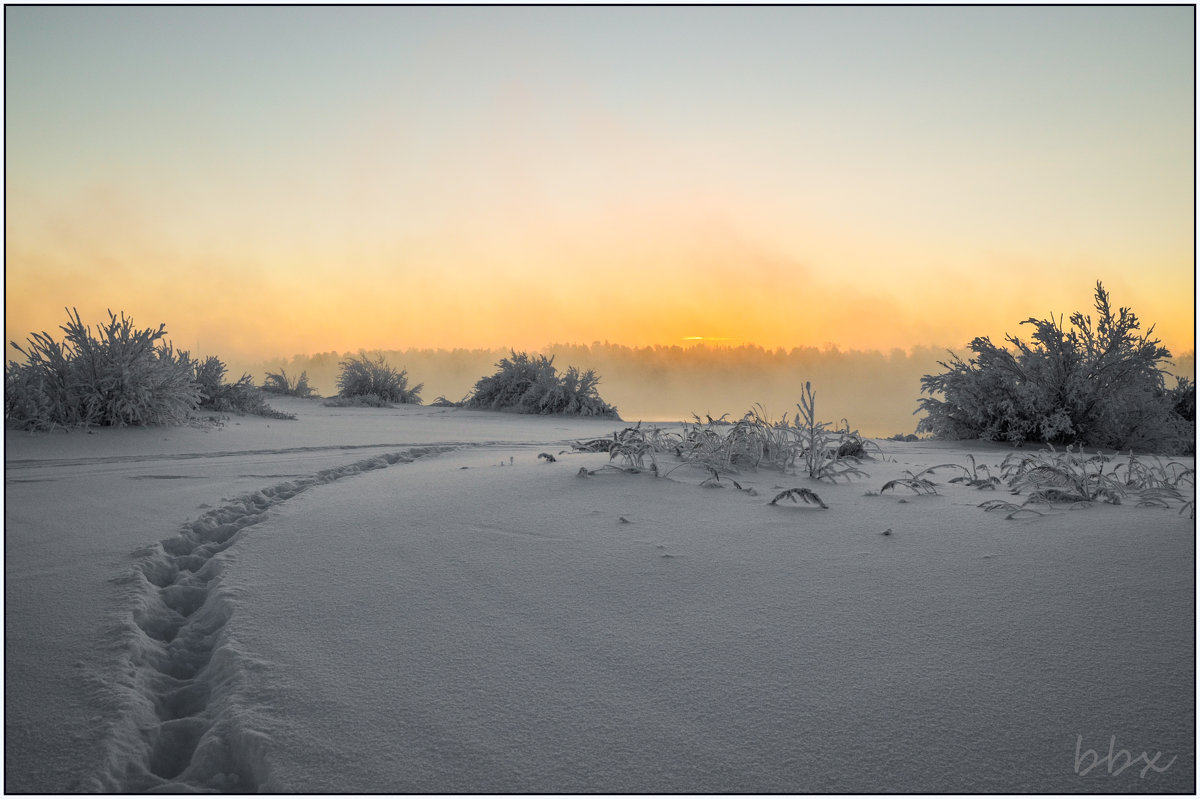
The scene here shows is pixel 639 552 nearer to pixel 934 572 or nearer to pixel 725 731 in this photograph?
pixel 934 572

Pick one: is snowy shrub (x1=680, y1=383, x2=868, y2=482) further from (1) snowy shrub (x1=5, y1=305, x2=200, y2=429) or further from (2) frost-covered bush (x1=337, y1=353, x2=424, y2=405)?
Answer: (2) frost-covered bush (x1=337, y1=353, x2=424, y2=405)

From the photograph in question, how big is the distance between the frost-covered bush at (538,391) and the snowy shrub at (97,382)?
520 centimetres

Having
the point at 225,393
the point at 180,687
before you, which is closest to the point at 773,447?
the point at 180,687

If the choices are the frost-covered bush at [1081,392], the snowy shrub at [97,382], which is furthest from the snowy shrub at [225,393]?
the frost-covered bush at [1081,392]

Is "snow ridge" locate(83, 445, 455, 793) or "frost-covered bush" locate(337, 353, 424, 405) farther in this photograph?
"frost-covered bush" locate(337, 353, 424, 405)

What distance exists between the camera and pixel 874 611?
172cm

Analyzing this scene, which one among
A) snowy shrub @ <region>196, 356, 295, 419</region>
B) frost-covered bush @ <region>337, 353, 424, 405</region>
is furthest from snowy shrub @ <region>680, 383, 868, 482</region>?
frost-covered bush @ <region>337, 353, 424, 405</region>

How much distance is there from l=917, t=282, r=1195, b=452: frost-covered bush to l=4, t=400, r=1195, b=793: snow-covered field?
422cm

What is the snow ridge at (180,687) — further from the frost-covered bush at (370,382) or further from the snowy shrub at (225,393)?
the frost-covered bush at (370,382)

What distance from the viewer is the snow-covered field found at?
3.80ft

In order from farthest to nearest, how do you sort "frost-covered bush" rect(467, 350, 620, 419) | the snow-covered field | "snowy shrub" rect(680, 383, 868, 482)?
"frost-covered bush" rect(467, 350, 620, 419), "snowy shrub" rect(680, 383, 868, 482), the snow-covered field

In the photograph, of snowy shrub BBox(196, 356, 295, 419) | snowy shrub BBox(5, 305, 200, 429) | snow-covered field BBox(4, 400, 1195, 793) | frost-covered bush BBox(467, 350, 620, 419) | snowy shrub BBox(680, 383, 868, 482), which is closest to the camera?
snow-covered field BBox(4, 400, 1195, 793)

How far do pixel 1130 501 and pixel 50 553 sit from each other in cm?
414

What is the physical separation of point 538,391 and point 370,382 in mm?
3747
